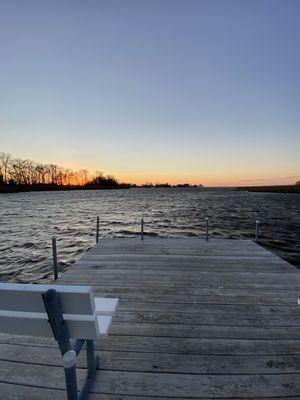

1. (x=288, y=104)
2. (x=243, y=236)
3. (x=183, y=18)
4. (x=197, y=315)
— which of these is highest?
(x=183, y=18)

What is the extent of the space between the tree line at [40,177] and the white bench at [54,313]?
99.6 metres

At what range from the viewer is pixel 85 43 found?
1048 cm

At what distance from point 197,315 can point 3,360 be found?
2426 millimetres

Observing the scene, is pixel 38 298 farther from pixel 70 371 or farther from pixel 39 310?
pixel 70 371

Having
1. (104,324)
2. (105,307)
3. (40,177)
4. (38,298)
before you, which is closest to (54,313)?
(38,298)

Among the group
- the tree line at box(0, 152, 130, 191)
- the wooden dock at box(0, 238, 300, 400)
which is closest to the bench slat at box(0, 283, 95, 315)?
the wooden dock at box(0, 238, 300, 400)

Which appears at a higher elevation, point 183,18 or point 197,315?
point 183,18

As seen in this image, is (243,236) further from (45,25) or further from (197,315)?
(45,25)

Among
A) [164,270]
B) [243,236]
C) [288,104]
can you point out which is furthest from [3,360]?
[288,104]

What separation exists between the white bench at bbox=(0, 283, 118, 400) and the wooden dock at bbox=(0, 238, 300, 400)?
765mm

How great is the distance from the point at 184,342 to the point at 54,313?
1937mm

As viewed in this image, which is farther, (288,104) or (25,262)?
(288,104)

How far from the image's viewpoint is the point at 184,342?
9.21 feet

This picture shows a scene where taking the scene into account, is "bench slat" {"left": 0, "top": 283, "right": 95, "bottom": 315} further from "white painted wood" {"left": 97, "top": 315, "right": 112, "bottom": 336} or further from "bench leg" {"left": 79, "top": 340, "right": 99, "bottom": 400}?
"bench leg" {"left": 79, "top": 340, "right": 99, "bottom": 400}
